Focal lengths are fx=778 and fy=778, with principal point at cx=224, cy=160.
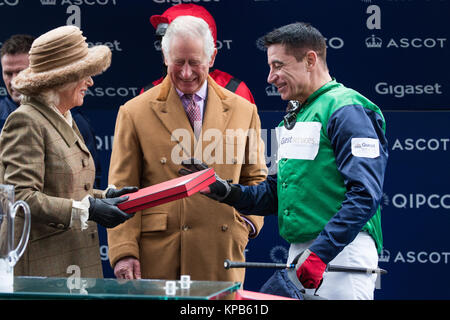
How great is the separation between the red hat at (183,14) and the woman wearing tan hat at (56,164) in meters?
1.33

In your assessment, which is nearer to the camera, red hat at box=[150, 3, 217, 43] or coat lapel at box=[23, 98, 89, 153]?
coat lapel at box=[23, 98, 89, 153]

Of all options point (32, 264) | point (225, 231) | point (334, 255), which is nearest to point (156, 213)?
point (225, 231)

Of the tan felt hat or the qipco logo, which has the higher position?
the tan felt hat

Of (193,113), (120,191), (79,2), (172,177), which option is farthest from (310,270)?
(79,2)

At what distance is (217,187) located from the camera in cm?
357

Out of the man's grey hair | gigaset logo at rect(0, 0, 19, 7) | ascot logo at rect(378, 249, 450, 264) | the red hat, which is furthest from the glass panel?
gigaset logo at rect(0, 0, 19, 7)

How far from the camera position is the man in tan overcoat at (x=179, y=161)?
3.70 meters

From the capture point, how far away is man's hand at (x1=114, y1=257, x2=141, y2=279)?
3.62 m

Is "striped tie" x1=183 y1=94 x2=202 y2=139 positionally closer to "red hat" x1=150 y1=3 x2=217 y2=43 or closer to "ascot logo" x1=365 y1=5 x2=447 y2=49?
"red hat" x1=150 y1=3 x2=217 y2=43

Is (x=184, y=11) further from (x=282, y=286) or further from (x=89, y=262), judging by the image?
(x=282, y=286)

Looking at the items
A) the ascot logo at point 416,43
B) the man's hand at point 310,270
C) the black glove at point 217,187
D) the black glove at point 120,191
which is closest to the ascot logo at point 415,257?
the ascot logo at point 416,43

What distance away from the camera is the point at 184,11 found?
4.86 meters

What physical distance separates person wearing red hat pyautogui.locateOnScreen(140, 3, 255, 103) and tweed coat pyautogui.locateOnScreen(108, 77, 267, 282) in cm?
99
